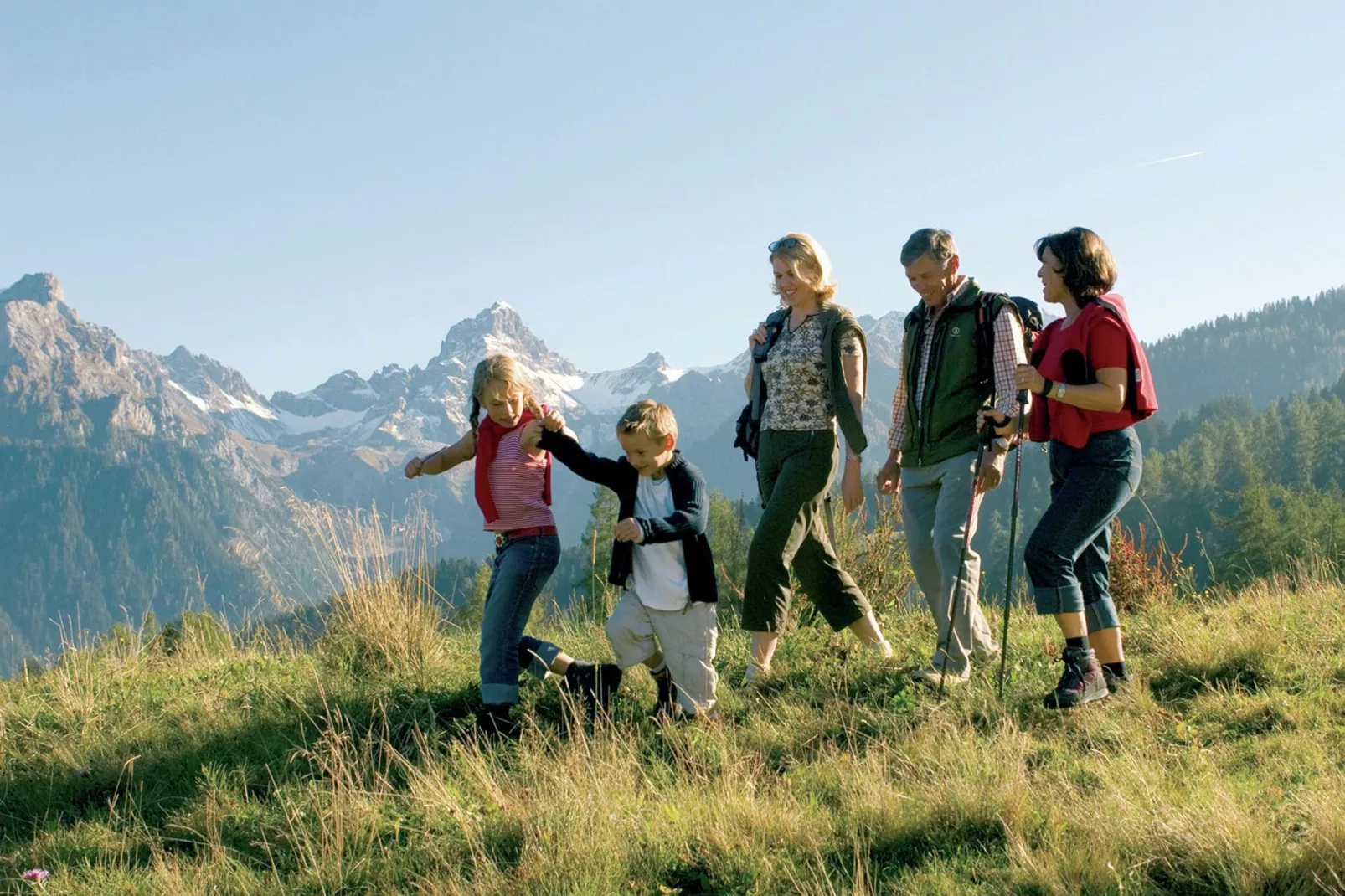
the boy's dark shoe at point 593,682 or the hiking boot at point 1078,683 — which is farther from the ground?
the boy's dark shoe at point 593,682

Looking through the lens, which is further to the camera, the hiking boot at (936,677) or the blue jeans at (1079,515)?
the hiking boot at (936,677)

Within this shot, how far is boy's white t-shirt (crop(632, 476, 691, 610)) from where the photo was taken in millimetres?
4898

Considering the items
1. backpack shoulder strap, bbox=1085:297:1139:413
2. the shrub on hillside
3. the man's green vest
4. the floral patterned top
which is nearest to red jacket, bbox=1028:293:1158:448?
backpack shoulder strap, bbox=1085:297:1139:413

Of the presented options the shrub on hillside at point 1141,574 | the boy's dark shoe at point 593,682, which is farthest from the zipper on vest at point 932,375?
the shrub on hillside at point 1141,574

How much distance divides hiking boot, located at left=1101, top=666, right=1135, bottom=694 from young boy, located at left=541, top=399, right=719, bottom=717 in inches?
70.9

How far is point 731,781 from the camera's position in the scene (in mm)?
3904

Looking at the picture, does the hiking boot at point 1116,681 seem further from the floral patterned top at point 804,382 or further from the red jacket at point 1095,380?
the floral patterned top at point 804,382

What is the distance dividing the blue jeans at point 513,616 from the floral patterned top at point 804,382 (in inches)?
54.0

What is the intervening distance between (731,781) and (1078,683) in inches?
66.5

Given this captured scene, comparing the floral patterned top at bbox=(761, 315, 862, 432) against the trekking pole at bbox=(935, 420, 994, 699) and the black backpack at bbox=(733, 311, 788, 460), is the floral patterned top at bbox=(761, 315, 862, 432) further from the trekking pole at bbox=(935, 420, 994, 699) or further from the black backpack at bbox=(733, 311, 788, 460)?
the trekking pole at bbox=(935, 420, 994, 699)

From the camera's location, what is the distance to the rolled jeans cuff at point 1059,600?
4.48 meters

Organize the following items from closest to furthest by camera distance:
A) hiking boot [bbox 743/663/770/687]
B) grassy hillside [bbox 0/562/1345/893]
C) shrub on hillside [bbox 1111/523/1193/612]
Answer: grassy hillside [bbox 0/562/1345/893]
hiking boot [bbox 743/663/770/687]
shrub on hillside [bbox 1111/523/1193/612]

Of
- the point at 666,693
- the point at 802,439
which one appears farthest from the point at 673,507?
the point at 666,693

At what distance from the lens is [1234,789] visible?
3498mm
